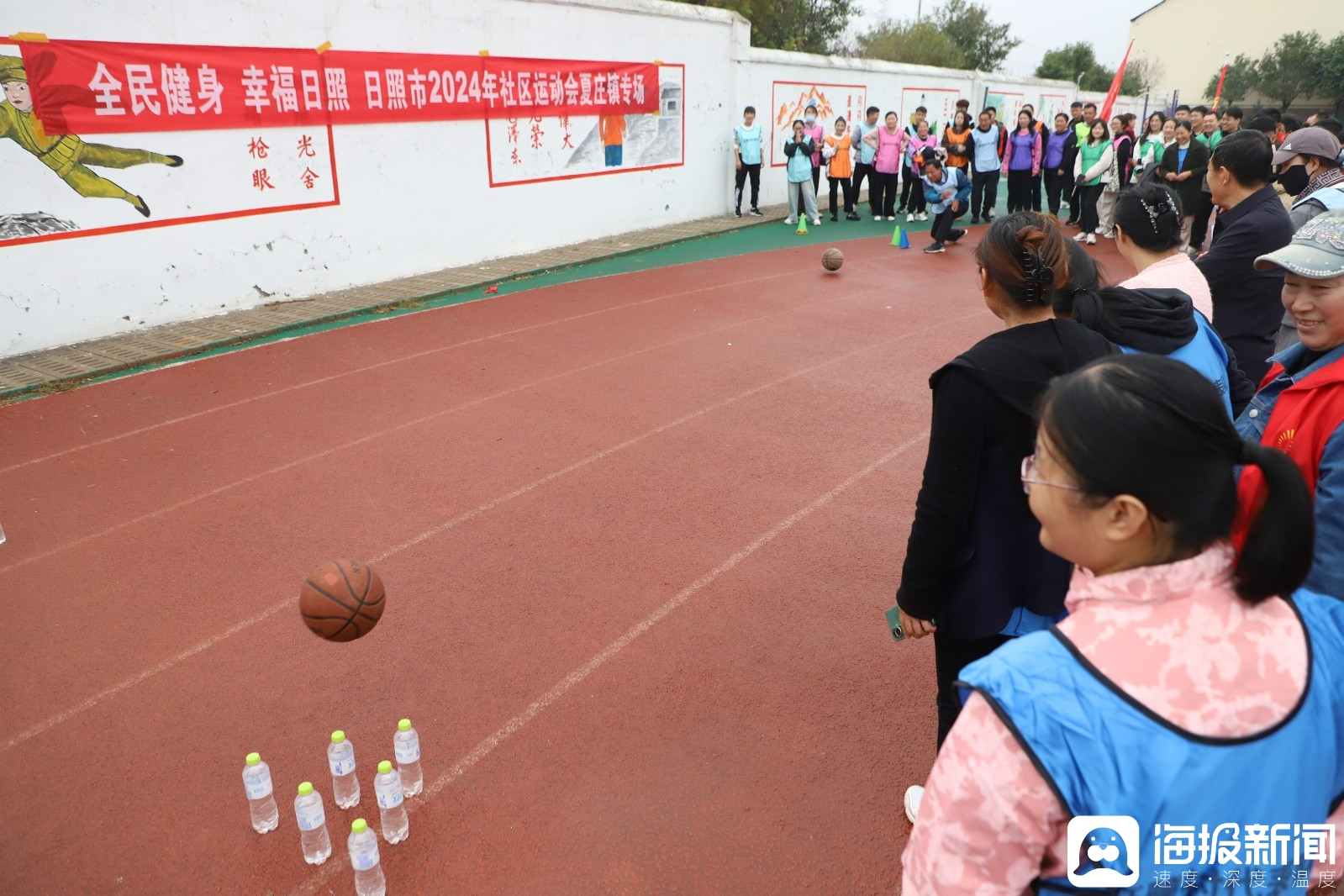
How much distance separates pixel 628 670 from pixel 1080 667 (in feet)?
9.69

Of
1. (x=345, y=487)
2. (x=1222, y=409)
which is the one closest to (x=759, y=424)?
(x=345, y=487)

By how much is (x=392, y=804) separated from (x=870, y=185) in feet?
52.3

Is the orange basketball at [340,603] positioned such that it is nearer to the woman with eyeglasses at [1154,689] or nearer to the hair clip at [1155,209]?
the woman with eyeglasses at [1154,689]

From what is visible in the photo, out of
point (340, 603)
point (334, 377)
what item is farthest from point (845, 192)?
point (340, 603)

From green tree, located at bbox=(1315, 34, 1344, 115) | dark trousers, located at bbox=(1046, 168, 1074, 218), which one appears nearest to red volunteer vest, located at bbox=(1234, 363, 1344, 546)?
dark trousers, located at bbox=(1046, 168, 1074, 218)

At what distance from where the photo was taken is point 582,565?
4797 mm

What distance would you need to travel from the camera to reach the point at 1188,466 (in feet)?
A: 4.10

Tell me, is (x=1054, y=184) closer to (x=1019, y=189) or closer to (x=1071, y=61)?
(x=1019, y=189)

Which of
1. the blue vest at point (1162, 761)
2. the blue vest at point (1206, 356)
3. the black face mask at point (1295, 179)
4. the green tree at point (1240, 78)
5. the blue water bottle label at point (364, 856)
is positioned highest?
the green tree at point (1240, 78)

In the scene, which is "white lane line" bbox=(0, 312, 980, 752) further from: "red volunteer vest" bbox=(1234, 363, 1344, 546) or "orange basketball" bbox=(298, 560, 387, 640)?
"red volunteer vest" bbox=(1234, 363, 1344, 546)

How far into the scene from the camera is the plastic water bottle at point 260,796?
302 centimetres

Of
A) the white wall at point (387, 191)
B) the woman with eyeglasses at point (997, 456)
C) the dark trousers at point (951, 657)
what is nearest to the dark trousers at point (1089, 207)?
the white wall at point (387, 191)

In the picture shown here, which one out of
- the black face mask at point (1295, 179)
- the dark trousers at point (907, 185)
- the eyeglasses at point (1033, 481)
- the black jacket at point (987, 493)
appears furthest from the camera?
the dark trousers at point (907, 185)

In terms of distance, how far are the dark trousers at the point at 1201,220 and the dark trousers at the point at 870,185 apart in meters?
6.05
